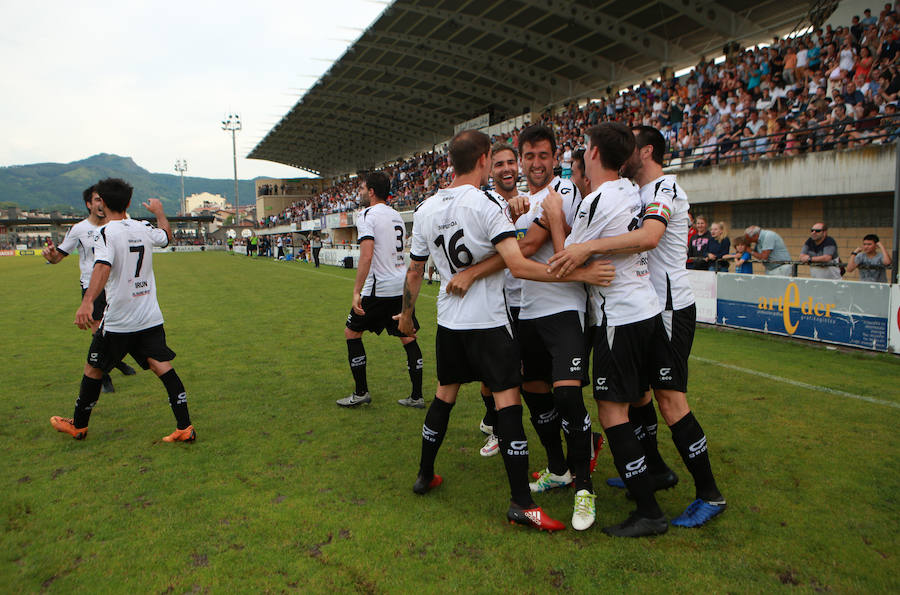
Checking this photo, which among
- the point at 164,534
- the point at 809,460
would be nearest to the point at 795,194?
the point at 809,460

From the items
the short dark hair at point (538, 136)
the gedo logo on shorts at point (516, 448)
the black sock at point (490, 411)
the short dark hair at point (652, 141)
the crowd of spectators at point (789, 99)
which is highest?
the crowd of spectators at point (789, 99)

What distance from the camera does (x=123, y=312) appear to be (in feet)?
14.9

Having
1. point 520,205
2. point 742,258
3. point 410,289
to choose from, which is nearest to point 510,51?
point 742,258

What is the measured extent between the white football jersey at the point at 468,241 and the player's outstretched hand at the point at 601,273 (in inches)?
19.4

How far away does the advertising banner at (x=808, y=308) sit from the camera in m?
7.85

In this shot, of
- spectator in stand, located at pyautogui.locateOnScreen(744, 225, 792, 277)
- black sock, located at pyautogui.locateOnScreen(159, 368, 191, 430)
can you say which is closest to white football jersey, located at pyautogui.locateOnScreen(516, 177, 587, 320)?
A: black sock, located at pyautogui.locateOnScreen(159, 368, 191, 430)

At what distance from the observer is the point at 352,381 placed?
6848 millimetres

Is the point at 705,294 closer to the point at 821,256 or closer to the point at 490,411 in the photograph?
the point at 821,256

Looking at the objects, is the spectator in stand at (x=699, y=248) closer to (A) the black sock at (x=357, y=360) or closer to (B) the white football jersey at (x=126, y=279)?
(A) the black sock at (x=357, y=360)

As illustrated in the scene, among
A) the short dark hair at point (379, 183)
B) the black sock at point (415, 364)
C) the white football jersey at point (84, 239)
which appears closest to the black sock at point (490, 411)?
the black sock at point (415, 364)

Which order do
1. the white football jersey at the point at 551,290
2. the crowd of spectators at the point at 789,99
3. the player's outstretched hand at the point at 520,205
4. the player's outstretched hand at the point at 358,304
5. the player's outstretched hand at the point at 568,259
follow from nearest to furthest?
1. the player's outstretched hand at the point at 568,259
2. the player's outstretched hand at the point at 520,205
3. the white football jersey at the point at 551,290
4. the player's outstretched hand at the point at 358,304
5. the crowd of spectators at the point at 789,99

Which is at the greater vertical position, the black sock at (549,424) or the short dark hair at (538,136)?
the short dark hair at (538,136)

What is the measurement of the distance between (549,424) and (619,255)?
1.28m

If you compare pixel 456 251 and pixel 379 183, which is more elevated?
pixel 379 183
